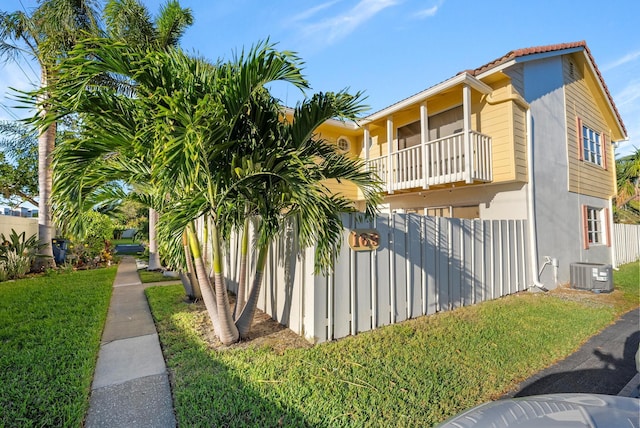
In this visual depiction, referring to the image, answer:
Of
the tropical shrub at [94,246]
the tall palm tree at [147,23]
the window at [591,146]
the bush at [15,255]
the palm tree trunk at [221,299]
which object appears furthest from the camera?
the tropical shrub at [94,246]

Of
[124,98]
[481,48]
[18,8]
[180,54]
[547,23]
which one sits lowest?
[124,98]

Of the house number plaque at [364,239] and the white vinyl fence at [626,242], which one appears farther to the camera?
the white vinyl fence at [626,242]

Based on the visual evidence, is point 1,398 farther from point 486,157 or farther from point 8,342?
point 486,157

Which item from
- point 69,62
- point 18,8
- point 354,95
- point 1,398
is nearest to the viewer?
point 1,398

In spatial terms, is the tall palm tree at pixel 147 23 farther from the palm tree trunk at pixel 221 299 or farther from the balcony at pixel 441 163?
the balcony at pixel 441 163

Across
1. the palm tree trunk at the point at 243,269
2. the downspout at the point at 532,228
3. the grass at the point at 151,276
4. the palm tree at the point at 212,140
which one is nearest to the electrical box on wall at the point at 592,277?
the downspout at the point at 532,228

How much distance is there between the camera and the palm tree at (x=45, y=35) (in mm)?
9609

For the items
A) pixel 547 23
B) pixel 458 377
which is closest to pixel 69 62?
pixel 458 377

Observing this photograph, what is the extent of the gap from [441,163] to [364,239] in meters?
5.02

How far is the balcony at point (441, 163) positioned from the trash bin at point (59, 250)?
1211cm

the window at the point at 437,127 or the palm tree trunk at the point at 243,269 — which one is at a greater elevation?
the window at the point at 437,127

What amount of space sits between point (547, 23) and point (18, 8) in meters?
16.6

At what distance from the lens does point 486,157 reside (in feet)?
25.3

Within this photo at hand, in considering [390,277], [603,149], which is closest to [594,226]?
[603,149]
